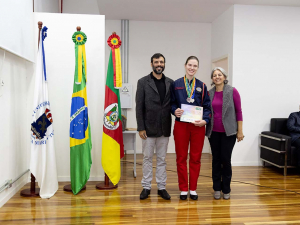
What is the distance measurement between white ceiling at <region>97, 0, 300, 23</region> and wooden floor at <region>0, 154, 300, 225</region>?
3.21m

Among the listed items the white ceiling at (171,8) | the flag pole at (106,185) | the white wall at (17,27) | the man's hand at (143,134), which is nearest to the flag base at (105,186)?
the flag pole at (106,185)

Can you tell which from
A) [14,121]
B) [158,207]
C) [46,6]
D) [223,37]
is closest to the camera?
[158,207]

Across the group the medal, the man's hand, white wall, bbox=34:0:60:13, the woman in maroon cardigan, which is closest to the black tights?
the woman in maroon cardigan

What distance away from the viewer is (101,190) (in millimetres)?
3775

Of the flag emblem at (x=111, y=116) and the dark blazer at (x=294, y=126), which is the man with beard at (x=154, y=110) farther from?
the dark blazer at (x=294, y=126)

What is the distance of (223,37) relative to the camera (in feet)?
19.3

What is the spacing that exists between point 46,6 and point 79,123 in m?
2.64

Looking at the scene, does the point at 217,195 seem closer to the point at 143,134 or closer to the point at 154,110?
the point at 143,134

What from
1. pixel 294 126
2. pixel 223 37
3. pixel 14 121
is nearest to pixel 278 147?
pixel 294 126

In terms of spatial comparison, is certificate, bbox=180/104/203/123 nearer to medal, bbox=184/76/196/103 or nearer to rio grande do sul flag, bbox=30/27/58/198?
medal, bbox=184/76/196/103

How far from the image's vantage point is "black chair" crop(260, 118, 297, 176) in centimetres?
463

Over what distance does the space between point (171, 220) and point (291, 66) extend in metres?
4.07

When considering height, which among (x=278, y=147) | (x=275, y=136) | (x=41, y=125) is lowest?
(x=278, y=147)

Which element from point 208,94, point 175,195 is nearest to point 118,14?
point 208,94
